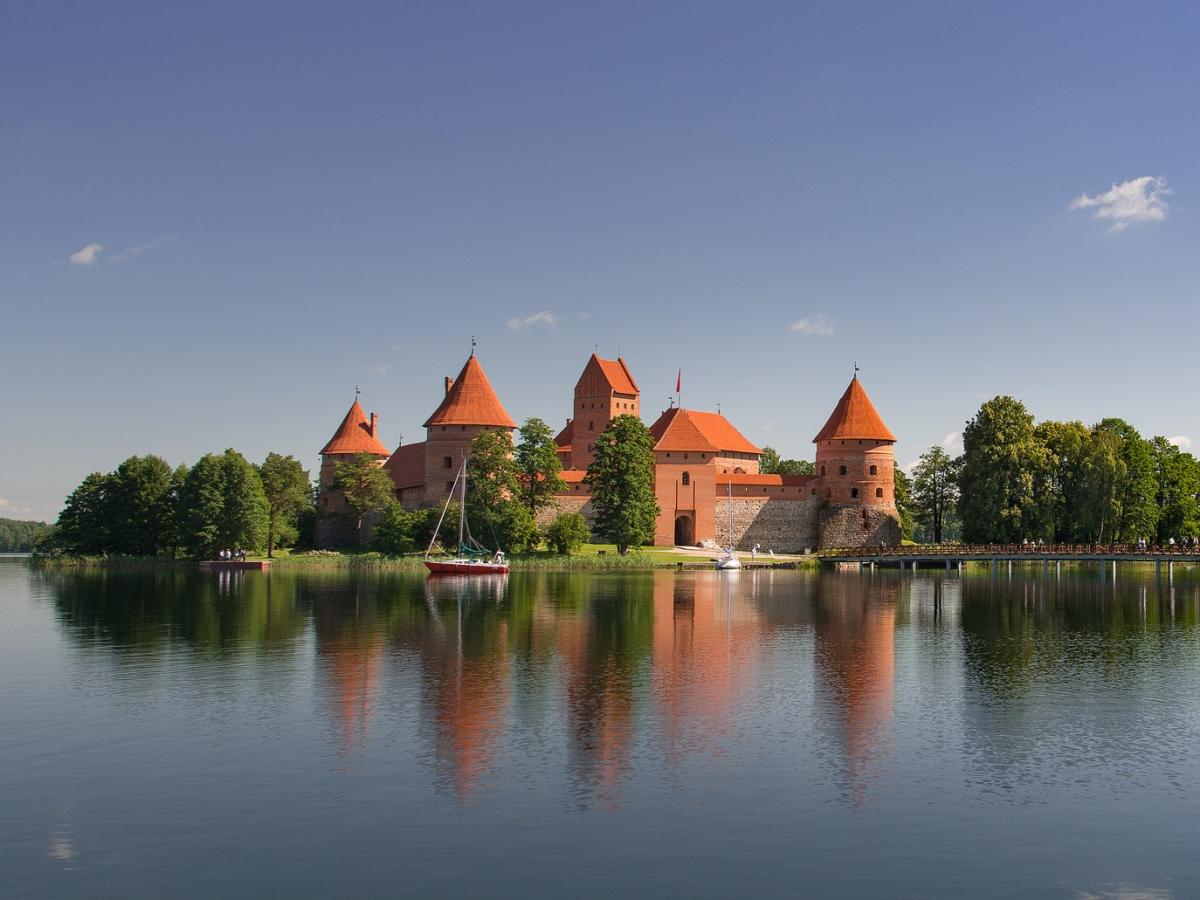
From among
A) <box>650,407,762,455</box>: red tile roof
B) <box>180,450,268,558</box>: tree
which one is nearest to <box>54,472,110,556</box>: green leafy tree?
<box>180,450,268,558</box>: tree

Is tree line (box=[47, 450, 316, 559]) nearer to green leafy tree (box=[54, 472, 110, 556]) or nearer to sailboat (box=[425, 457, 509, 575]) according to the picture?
green leafy tree (box=[54, 472, 110, 556])

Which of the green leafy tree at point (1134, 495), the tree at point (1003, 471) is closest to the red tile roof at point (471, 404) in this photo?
the tree at point (1003, 471)

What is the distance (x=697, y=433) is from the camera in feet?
202

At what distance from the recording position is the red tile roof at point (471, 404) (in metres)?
57.6

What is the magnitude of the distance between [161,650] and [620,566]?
101ft

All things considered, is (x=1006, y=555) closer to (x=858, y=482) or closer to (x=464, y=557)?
(x=858, y=482)

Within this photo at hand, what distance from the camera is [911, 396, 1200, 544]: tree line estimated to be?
52.3 metres

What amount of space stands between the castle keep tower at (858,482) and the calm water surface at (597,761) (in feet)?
108

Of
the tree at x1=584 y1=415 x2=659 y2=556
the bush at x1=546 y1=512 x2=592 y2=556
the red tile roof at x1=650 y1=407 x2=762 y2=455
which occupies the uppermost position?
the red tile roof at x1=650 y1=407 x2=762 y2=455

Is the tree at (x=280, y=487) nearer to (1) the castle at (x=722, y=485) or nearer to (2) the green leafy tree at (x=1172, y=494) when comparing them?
(1) the castle at (x=722, y=485)

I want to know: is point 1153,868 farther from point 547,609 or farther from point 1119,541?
point 1119,541

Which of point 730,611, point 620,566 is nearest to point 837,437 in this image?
point 620,566

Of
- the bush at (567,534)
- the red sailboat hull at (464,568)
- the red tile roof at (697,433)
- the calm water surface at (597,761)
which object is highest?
the red tile roof at (697,433)

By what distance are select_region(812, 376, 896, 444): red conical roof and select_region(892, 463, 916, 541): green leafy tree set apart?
547cm
